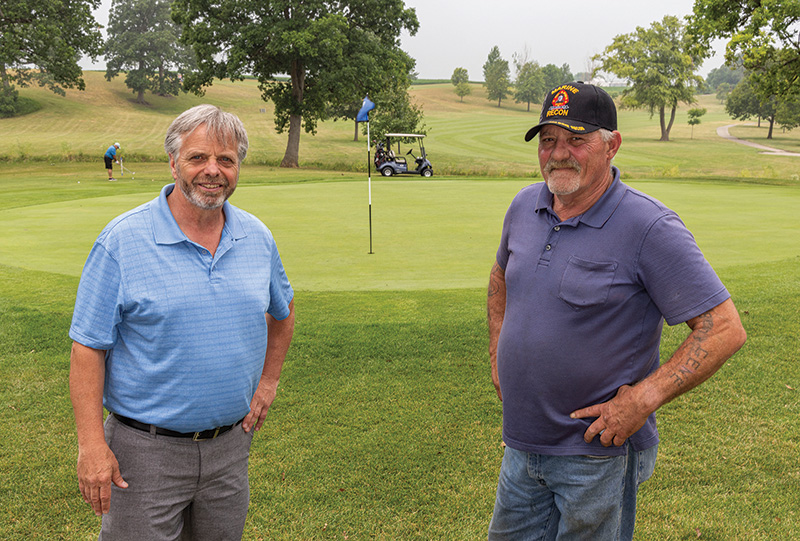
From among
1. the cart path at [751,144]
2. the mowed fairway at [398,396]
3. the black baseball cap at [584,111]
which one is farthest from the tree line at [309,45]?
the cart path at [751,144]

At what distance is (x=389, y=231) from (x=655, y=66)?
57149mm

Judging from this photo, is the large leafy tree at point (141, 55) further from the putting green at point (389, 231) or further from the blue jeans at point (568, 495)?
the blue jeans at point (568, 495)

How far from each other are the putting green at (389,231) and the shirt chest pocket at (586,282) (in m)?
4.94

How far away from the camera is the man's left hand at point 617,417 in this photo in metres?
2.09

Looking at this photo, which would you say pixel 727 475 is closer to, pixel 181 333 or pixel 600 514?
pixel 600 514

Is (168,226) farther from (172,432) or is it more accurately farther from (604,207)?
(604,207)

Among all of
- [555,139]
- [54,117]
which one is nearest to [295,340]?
[555,139]

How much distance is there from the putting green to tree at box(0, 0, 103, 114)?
691 inches

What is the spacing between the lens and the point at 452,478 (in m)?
3.57

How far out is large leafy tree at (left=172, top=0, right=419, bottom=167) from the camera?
2939cm

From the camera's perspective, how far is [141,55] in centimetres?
6888

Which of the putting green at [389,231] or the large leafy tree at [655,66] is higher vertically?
the large leafy tree at [655,66]

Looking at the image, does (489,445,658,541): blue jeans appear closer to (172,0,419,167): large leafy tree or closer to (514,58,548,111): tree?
(172,0,419,167): large leafy tree

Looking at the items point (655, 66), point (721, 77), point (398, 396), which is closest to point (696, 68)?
point (655, 66)
